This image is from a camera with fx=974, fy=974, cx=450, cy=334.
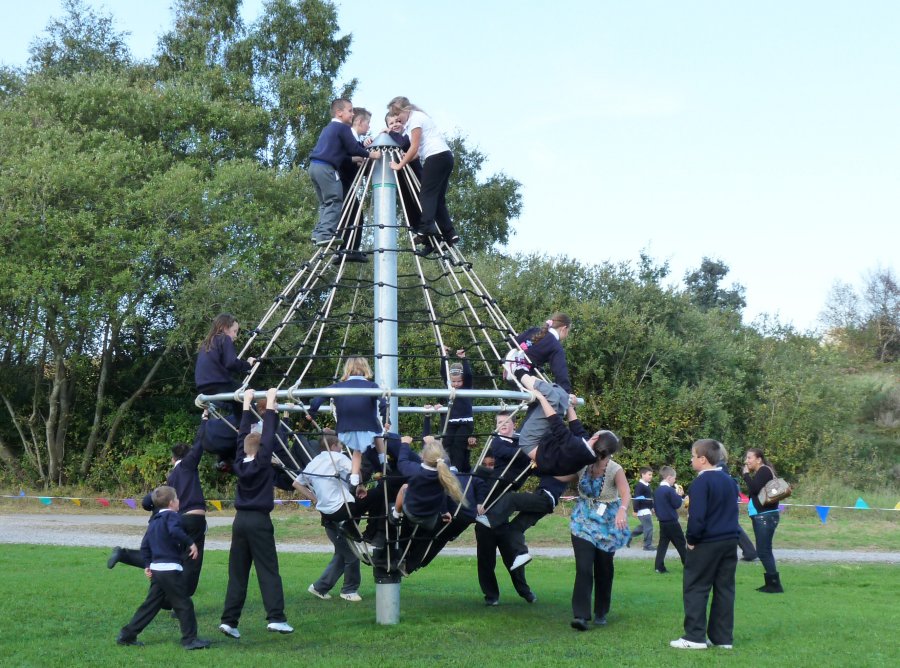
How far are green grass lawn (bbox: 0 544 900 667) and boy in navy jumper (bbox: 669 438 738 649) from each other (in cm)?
21

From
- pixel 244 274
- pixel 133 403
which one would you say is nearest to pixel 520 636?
pixel 244 274

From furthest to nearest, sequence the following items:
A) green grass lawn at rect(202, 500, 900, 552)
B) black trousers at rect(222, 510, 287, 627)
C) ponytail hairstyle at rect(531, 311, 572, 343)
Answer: green grass lawn at rect(202, 500, 900, 552), ponytail hairstyle at rect(531, 311, 572, 343), black trousers at rect(222, 510, 287, 627)

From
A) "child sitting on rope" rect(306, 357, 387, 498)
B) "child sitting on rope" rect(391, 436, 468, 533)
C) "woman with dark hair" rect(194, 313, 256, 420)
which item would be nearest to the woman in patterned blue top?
"child sitting on rope" rect(391, 436, 468, 533)

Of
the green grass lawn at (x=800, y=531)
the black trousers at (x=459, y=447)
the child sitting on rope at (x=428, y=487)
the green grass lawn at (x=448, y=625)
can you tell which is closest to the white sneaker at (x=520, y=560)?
the green grass lawn at (x=448, y=625)

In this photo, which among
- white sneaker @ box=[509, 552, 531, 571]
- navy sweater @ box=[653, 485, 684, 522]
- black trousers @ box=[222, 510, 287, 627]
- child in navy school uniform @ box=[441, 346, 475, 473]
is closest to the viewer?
black trousers @ box=[222, 510, 287, 627]

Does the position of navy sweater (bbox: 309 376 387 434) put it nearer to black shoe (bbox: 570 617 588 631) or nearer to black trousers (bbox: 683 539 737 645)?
black shoe (bbox: 570 617 588 631)

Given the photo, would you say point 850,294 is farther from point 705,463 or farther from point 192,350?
point 705,463

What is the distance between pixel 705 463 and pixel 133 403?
67.8 ft

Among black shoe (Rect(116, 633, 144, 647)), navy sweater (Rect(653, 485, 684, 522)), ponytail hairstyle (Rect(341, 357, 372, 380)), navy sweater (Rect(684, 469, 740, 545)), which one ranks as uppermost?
ponytail hairstyle (Rect(341, 357, 372, 380))

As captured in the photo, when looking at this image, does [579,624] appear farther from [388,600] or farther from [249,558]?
[249,558]

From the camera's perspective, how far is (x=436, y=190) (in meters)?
8.83

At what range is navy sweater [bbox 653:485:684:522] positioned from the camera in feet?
40.4

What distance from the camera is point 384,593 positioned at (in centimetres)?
840

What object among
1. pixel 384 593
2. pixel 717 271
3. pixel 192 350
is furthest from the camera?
pixel 717 271
